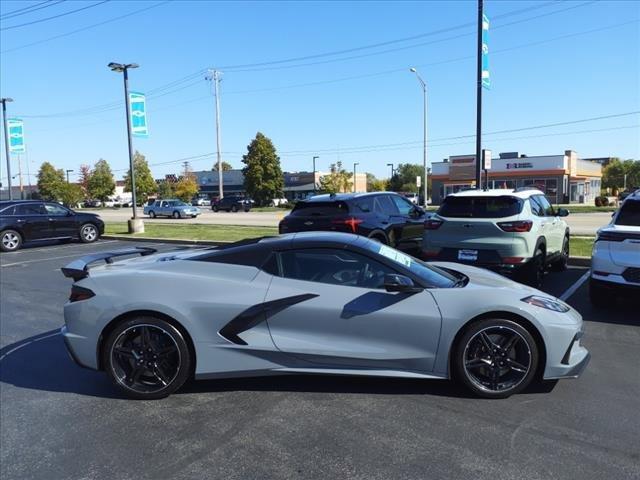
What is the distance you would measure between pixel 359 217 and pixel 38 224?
458 inches

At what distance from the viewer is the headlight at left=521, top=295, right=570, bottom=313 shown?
162 inches

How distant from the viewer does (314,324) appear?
4.08 metres

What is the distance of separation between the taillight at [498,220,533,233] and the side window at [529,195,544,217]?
0.67 meters

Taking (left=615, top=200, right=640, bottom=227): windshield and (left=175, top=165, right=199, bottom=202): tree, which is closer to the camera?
(left=615, top=200, right=640, bottom=227): windshield

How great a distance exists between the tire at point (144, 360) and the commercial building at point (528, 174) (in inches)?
2053

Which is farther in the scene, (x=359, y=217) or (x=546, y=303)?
(x=359, y=217)

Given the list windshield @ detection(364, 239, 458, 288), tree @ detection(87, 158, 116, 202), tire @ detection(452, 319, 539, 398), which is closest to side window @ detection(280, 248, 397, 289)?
windshield @ detection(364, 239, 458, 288)

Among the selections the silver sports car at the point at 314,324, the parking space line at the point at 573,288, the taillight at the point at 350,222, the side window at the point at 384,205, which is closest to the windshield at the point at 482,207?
the parking space line at the point at 573,288

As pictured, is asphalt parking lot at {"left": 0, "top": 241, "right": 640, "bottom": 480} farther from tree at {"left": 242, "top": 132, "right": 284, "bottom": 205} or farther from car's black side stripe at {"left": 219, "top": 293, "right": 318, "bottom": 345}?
tree at {"left": 242, "top": 132, "right": 284, "bottom": 205}

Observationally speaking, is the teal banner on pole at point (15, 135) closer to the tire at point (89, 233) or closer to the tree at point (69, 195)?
the tire at point (89, 233)

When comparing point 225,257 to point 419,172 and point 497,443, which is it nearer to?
point 497,443

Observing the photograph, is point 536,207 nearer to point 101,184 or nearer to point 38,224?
point 38,224

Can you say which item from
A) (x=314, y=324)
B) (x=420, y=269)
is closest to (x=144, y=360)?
(x=314, y=324)

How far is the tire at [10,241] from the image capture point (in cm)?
1576
